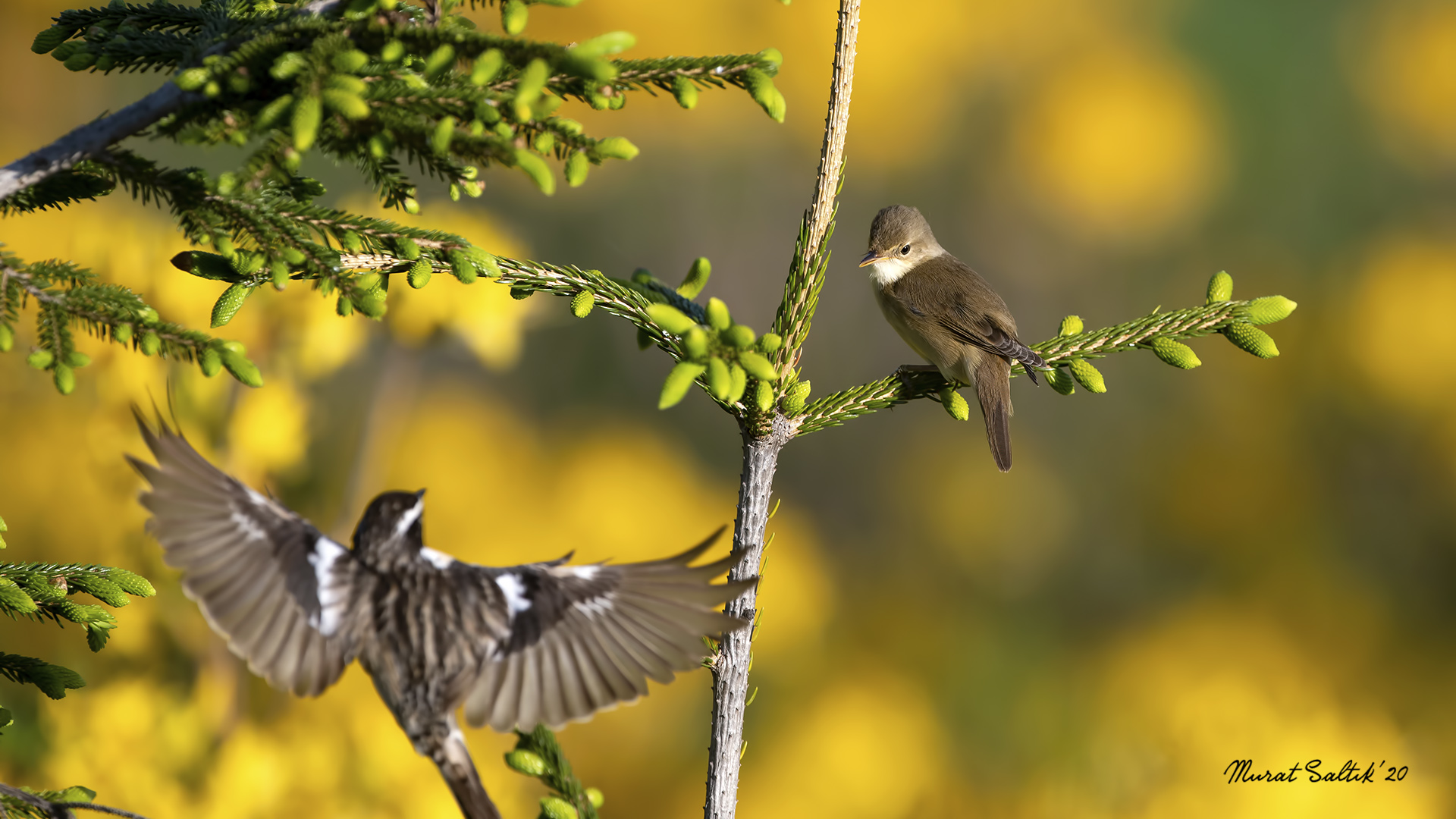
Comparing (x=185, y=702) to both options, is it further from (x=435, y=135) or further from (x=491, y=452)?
(x=491, y=452)

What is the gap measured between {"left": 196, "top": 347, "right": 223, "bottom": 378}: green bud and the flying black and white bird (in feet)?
0.58

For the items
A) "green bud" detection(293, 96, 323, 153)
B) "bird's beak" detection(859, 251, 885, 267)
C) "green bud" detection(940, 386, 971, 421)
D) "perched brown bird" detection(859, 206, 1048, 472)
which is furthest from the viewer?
"bird's beak" detection(859, 251, 885, 267)

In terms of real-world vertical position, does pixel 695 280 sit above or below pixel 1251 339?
above

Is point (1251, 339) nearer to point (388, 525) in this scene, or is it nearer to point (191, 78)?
point (388, 525)

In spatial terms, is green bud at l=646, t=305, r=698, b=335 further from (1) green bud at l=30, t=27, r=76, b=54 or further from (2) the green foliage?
(1) green bud at l=30, t=27, r=76, b=54

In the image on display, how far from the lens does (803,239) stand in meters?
1.68

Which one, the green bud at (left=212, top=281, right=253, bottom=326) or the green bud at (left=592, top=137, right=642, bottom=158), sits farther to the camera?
the green bud at (left=212, top=281, right=253, bottom=326)

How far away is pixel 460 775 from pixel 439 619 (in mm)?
233

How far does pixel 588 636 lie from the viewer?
4.86 feet

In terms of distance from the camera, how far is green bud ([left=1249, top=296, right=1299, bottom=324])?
1.92 m

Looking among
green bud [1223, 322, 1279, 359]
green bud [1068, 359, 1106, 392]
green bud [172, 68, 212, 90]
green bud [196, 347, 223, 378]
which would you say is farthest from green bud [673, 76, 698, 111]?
green bud [1223, 322, 1279, 359]

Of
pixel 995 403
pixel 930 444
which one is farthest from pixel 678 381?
pixel 930 444

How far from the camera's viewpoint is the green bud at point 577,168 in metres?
1.21

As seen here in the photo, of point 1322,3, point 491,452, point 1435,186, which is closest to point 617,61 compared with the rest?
point 491,452
